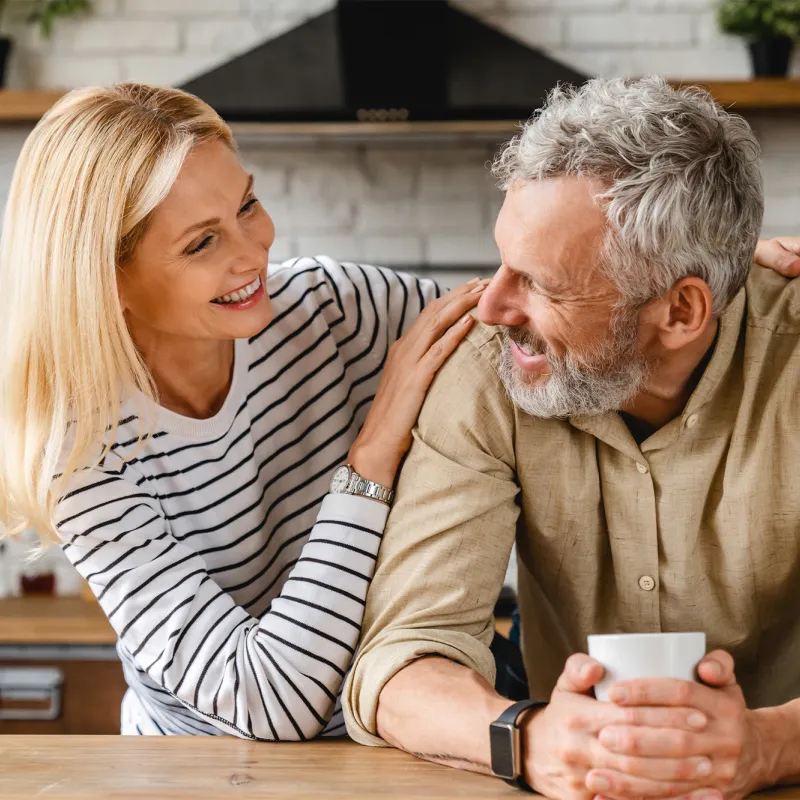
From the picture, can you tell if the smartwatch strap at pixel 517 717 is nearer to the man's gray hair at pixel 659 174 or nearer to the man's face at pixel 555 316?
the man's face at pixel 555 316

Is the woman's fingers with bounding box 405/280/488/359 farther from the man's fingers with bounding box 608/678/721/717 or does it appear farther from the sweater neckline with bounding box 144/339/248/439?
the man's fingers with bounding box 608/678/721/717

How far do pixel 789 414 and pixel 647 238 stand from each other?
0.90 feet

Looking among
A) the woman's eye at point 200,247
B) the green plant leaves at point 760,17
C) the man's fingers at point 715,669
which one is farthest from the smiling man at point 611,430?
the green plant leaves at point 760,17

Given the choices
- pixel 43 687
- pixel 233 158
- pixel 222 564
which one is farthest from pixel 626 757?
pixel 43 687

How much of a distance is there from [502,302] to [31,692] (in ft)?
6.57

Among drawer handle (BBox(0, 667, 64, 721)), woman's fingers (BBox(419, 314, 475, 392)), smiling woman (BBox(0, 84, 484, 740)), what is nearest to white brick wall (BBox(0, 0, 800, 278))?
drawer handle (BBox(0, 667, 64, 721))

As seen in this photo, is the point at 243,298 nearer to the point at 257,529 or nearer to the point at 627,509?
the point at 257,529

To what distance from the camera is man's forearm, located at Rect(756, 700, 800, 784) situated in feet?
2.88

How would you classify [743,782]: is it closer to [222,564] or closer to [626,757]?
[626,757]

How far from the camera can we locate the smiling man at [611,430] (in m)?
1.06

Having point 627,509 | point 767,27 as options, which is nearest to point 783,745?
point 627,509

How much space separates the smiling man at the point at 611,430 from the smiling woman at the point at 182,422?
0.07m

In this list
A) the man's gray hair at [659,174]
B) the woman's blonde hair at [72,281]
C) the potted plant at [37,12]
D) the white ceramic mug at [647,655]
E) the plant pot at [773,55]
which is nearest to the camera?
the white ceramic mug at [647,655]

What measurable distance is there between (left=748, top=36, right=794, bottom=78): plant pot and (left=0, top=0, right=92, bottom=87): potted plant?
1896mm
